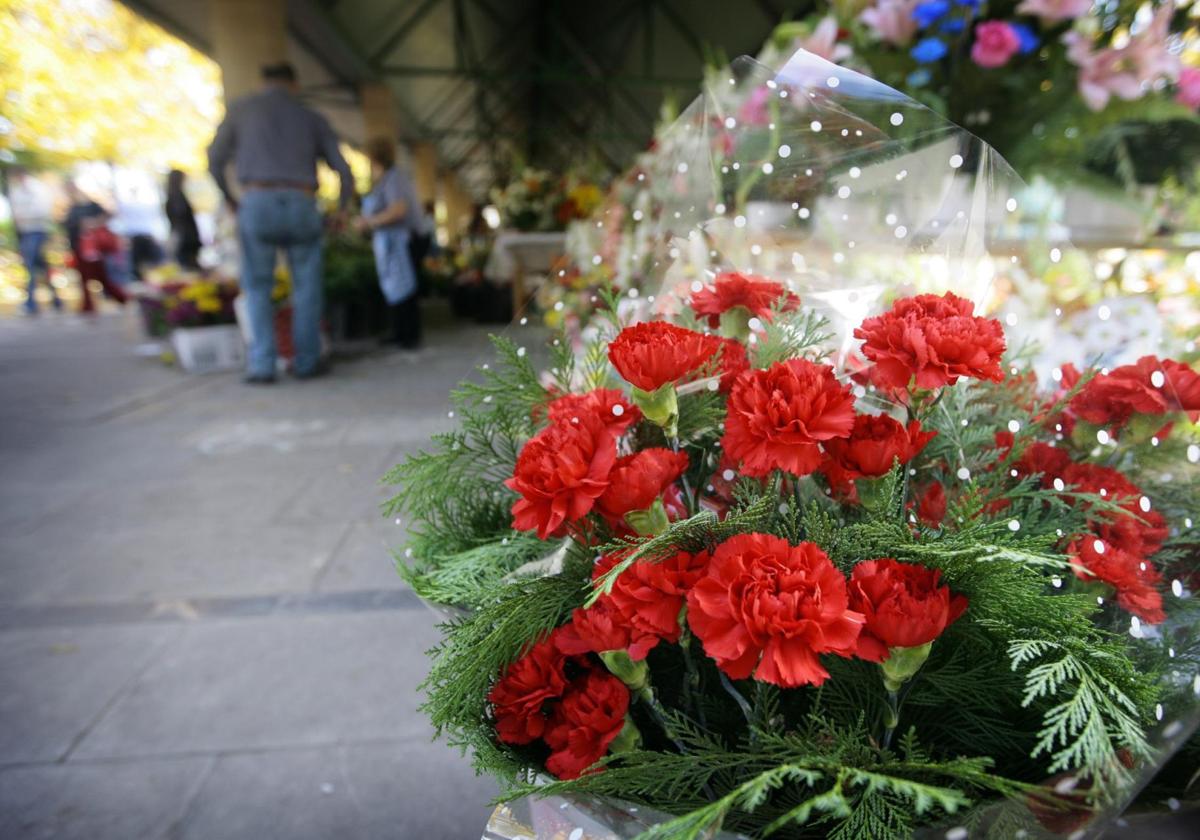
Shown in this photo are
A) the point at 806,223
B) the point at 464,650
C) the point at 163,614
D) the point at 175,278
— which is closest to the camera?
the point at 464,650

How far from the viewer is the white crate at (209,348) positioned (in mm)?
5945

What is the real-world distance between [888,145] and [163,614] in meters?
2.25

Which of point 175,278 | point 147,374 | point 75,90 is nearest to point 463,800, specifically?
point 147,374

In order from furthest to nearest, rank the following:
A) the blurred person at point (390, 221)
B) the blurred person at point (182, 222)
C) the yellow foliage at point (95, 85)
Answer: the yellow foliage at point (95, 85) < the blurred person at point (182, 222) < the blurred person at point (390, 221)

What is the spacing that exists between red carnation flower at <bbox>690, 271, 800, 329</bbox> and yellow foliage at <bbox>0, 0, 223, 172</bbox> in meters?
9.27

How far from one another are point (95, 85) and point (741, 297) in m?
15.1

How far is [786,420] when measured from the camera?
500 millimetres

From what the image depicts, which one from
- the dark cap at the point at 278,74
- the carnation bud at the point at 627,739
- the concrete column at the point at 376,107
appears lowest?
the carnation bud at the point at 627,739

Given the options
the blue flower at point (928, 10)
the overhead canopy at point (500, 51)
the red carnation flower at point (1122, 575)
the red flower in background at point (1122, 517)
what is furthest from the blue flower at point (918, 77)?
the overhead canopy at point (500, 51)

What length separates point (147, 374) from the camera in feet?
19.6

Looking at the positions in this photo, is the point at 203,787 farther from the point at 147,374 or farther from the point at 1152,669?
the point at 147,374

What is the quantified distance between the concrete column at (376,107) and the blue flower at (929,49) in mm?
11067

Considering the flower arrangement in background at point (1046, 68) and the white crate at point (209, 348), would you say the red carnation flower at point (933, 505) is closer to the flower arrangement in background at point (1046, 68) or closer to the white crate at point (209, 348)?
the flower arrangement in background at point (1046, 68)

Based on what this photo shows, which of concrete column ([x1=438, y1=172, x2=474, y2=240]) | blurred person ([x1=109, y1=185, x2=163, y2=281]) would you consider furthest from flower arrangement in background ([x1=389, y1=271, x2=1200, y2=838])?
concrete column ([x1=438, y1=172, x2=474, y2=240])
